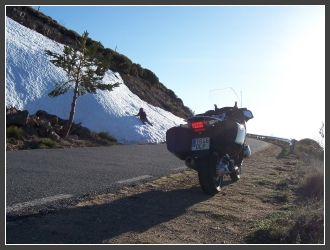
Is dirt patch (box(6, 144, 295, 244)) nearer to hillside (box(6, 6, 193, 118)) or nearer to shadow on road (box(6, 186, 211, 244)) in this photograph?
shadow on road (box(6, 186, 211, 244))

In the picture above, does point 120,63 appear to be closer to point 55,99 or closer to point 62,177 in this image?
point 55,99

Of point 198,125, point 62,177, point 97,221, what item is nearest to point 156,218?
point 97,221

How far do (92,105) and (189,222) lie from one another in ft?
76.4

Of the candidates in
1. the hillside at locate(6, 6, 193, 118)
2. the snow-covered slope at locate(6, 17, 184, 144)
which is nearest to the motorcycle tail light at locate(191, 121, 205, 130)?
the snow-covered slope at locate(6, 17, 184, 144)

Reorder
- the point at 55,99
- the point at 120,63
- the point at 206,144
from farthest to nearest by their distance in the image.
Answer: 1. the point at 120,63
2. the point at 55,99
3. the point at 206,144

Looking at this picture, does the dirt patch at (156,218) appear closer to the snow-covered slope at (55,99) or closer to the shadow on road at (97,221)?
the shadow on road at (97,221)

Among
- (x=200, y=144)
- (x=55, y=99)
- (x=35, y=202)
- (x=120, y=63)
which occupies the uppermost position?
(x=120, y=63)

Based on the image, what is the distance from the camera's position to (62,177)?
8.08 meters

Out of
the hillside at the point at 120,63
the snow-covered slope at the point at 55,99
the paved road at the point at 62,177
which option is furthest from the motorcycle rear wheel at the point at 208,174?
the hillside at the point at 120,63

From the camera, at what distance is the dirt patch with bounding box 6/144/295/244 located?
4.47m

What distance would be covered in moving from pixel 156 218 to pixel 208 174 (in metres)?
1.62

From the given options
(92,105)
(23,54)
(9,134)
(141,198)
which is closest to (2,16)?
(141,198)

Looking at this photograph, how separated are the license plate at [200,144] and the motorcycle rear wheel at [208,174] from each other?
192mm

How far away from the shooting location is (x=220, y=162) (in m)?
7.06
